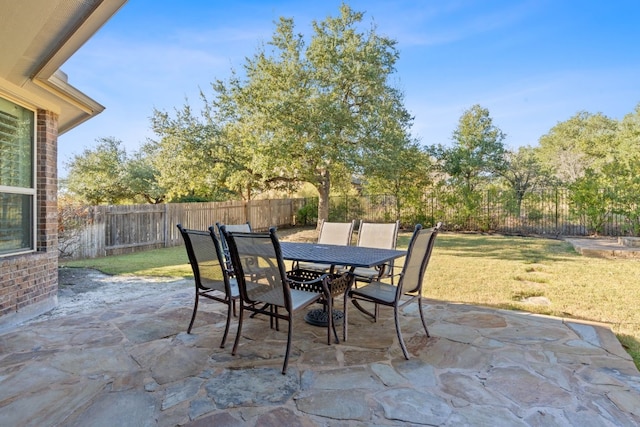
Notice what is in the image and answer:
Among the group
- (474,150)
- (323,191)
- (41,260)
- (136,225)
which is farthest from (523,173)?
(41,260)

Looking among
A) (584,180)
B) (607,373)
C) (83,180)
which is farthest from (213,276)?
(83,180)

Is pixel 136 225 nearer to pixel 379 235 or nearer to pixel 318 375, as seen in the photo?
pixel 379 235

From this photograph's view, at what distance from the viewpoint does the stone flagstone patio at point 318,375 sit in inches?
75.4

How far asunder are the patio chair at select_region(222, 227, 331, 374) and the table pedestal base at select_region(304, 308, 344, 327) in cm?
74

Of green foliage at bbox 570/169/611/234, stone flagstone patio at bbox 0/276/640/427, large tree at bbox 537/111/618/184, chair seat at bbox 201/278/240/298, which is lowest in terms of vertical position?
stone flagstone patio at bbox 0/276/640/427

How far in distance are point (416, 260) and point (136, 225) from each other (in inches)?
328

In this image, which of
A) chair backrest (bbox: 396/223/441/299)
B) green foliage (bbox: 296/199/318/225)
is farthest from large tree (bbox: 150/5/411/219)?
chair backrest (bbox: 396/223/441/299)

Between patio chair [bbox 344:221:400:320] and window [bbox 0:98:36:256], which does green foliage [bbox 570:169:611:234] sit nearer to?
patio chair [bbox 344:221:400:320]

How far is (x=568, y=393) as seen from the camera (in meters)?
2.13

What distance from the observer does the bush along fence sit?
8156 millimetres

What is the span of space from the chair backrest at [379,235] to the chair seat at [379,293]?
104 cm

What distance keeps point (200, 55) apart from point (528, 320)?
9401 mm

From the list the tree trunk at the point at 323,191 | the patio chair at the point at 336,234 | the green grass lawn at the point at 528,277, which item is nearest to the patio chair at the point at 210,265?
the patio chair at the point at 336,234

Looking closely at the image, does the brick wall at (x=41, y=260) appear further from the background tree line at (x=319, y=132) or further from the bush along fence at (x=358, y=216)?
the background tree line at (x=319, y=132)
